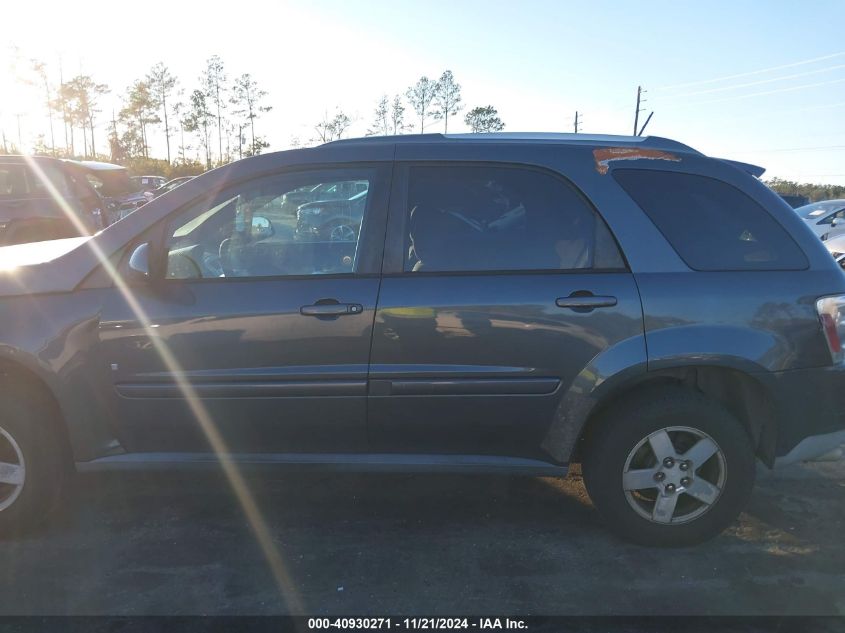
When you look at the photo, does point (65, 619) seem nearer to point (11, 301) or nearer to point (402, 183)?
point (11, 301)

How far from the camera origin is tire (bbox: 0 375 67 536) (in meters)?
2.93

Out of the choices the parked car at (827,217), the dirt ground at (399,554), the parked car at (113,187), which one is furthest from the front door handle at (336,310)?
the parked car at (827,217)

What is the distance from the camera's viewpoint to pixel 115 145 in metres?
47.5

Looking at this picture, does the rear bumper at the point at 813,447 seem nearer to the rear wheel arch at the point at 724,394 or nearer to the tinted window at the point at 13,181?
the rear wheel arch at the point at 724,394

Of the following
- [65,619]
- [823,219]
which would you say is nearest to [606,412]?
[65,619]

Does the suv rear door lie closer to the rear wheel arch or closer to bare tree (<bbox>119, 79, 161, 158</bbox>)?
the rear wheel arch

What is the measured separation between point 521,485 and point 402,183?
74.2 inches

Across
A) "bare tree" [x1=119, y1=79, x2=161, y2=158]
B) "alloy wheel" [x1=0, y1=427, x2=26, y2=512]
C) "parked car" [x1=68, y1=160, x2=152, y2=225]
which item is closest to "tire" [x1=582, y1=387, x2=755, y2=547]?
"alloy wheel" [x1=0, y1=427, x2=26, y2=512]

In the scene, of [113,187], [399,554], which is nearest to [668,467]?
[399,554]

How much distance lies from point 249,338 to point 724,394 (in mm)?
2285

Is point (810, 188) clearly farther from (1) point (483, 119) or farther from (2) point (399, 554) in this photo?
(2) point (399, 554)

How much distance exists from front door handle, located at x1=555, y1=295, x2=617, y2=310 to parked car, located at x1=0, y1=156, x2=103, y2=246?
914cm

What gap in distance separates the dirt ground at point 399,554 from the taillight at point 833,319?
3.20 feet

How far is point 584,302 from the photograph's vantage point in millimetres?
2801
